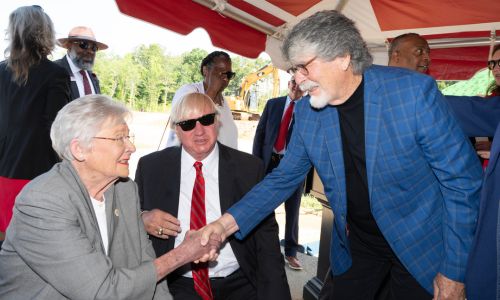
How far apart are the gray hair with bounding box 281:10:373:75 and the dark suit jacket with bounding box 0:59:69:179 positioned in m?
2.12

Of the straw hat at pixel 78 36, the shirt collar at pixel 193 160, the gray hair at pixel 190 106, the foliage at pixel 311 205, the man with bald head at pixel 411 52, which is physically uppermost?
the straw hat at pixel 78 36

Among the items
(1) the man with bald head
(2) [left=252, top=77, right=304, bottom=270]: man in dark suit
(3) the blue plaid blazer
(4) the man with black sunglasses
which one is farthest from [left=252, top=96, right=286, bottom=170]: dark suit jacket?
(3) the blue plaid blazer

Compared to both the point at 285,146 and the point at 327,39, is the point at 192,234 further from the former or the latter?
the point at 285,146

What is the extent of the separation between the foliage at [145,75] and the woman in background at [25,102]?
26.3 m

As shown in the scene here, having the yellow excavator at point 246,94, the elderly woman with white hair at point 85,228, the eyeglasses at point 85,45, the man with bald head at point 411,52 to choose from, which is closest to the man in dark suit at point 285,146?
the man with bald head at point 411,52

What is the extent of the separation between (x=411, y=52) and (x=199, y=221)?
2377 millimetres

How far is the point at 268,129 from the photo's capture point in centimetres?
514

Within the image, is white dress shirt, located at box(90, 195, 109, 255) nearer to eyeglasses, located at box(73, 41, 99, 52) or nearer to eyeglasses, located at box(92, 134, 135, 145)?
eyeglasses, located at box(92, 134, 135, 145)

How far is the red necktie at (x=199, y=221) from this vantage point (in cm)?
236

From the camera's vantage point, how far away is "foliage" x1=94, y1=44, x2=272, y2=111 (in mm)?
31500

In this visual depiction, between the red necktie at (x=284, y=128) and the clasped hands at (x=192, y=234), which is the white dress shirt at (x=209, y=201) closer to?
the clasped hands at (x=192, y=234)

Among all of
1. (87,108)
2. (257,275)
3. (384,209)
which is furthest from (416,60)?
(87,108)

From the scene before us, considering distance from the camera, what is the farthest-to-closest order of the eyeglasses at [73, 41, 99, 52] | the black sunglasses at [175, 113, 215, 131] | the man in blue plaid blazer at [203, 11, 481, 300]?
1. the eyeglasses at [73, 41, 99, 52]
2. the black sunglasses at [175, 113, 215, 131]
3. the man in blue plaid blazer at [203, 11, 481, 300]

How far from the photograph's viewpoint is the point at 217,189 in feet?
8.50
